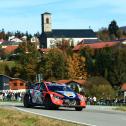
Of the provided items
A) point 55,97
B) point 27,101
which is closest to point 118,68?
point 27,101

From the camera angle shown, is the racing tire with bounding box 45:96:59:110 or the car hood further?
the racing tire with bounding box 45:96:59:110

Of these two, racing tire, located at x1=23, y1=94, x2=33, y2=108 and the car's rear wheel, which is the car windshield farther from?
racing tire, located at x1=23, y1=94, x2=33, y2=108

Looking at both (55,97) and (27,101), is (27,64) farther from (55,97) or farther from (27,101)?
(55,97)

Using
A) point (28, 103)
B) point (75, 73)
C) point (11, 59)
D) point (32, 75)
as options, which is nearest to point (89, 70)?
point (75, 73)

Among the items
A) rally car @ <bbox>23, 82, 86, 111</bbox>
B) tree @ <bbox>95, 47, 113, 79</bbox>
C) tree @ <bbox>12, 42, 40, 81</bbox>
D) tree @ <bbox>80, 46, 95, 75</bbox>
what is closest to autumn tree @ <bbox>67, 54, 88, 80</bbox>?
tree @ <bbox>80, 46, 95, 75</bbox>

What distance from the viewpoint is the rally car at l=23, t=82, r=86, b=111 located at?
26406 millimetres

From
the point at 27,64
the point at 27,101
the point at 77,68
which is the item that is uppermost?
the point at 27,64

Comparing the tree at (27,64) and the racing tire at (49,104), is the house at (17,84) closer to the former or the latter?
the tree at (27,64)

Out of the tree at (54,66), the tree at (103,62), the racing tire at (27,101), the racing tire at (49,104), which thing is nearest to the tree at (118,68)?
the tree at (103,62)

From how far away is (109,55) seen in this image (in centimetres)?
13062

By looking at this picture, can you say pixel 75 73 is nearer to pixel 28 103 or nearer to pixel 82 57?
pixel 82 57

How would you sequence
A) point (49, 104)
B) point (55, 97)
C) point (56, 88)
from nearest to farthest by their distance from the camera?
point (55, 97)
point (49, 104)
point (56, 88)

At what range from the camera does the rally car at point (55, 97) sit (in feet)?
86.6

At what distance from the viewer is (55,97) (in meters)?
26.6
